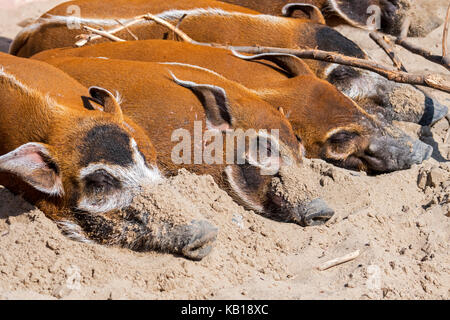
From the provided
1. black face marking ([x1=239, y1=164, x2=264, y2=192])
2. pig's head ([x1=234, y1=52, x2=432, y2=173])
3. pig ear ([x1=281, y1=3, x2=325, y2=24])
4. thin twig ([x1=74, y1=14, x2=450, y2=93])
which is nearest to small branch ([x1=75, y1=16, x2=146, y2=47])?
thin twig ([x1=74, y1=14, x2=450, y2=93])

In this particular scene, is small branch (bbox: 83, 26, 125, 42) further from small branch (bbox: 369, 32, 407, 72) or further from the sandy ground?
small branch (bbox: 369, 32, 407, 72)

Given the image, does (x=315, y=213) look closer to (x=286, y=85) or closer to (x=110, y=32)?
(x=286, y=85)

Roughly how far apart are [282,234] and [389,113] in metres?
1.89

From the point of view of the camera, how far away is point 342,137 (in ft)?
15.5

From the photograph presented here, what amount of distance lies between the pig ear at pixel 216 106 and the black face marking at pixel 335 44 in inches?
59.8

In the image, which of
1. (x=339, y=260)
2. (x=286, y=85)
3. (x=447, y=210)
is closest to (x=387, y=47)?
(x=286, y=85)

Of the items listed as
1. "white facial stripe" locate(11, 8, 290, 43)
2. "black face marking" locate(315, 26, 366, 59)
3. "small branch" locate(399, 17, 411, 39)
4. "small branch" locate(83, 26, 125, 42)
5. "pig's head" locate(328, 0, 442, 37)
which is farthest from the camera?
"small branch" locate(399, 17, 411, 39)

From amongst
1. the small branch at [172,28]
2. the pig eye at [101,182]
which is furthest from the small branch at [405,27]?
the pig eye at [101,182]

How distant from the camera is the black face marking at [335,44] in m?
5.46

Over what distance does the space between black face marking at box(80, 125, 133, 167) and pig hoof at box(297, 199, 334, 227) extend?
1139mm

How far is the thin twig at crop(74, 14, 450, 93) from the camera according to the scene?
4.66 metres

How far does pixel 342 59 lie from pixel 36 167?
2.35 m

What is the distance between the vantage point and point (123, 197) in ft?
12.4
